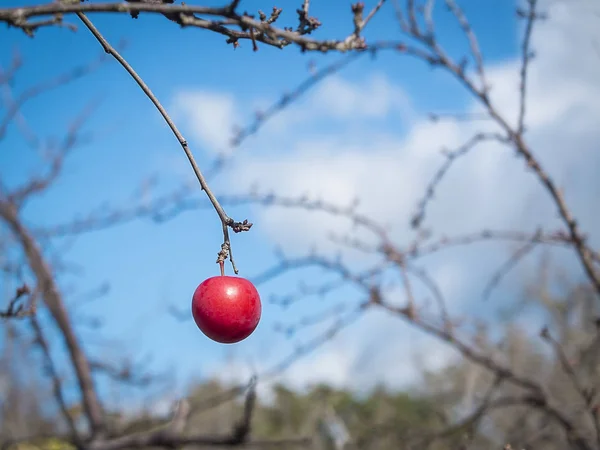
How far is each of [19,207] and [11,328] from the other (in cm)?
137

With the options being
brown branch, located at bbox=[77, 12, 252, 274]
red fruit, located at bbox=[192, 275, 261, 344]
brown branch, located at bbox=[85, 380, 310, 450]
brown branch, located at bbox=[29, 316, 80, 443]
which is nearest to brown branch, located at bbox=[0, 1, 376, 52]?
brown branch, located at bbox=[77, 12, 252, 274]

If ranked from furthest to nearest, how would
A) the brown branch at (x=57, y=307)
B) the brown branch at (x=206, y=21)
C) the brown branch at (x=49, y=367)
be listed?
the brown branch at (x=57, y=307) < the brown branch at (x=49, y=367) < the brown branch at (x=206, y=21)

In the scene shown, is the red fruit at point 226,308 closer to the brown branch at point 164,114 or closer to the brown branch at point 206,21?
the brown branch at point 164,114

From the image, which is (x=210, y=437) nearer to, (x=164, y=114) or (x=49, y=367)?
(x=164, y=114)

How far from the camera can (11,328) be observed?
415 centimetres

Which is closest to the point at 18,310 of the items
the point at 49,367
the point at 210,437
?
the point at 210,437

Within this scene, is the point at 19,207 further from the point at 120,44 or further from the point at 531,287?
the point at 531,287

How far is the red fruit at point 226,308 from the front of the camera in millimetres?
1007

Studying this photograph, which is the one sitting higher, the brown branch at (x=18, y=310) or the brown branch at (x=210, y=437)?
the brown branch at (x=18, y=310)

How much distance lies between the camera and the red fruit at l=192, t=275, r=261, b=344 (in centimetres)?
101

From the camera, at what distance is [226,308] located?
101 cm

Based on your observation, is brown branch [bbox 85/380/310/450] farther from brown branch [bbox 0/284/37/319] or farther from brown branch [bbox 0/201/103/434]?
brown branch [bbox 0/201/103/434]

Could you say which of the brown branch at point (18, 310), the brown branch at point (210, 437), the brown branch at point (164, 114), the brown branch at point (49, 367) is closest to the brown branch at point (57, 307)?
the brown branch at point (49, 367)

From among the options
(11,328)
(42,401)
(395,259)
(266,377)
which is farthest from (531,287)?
(42,401)
